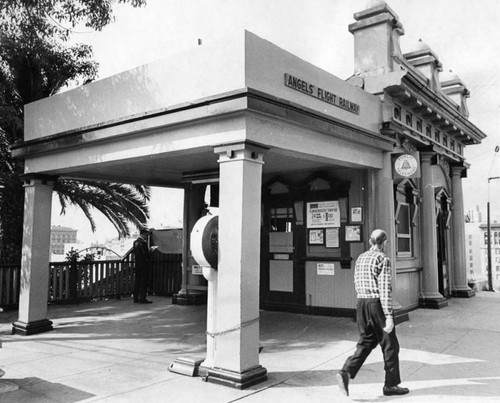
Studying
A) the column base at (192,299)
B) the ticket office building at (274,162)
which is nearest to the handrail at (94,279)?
the column base at (192,299)

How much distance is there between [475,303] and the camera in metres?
11.9

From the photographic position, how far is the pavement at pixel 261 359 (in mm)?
5000

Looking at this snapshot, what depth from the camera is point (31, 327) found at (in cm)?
826

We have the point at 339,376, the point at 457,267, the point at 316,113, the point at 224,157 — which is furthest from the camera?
the point at 457,267

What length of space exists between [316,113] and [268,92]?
2.70 feet

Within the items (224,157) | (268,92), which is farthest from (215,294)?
(268,92)

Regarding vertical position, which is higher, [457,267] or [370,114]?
[370,114]

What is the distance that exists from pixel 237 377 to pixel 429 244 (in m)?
7.41

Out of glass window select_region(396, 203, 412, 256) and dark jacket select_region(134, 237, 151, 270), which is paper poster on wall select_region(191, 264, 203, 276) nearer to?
dark jacket select_region(134, 237, 151, 270)

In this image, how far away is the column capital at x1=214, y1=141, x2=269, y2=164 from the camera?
5.59 metres

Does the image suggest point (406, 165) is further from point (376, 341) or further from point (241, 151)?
point (376, 341)

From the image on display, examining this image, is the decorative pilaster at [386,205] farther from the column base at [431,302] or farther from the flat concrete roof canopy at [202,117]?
the column base at [431,302]

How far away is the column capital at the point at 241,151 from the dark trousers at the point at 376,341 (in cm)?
210

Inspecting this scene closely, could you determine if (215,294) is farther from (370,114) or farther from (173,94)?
(370,114)
